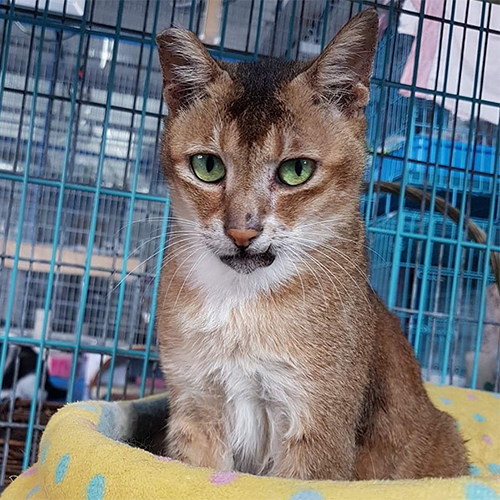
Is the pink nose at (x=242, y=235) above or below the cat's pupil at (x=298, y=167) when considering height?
below

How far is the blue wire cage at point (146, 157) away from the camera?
6.11ft

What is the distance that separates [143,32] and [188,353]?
3.82ft

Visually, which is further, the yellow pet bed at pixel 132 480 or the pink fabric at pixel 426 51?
the pink fabric at pixel 426 51

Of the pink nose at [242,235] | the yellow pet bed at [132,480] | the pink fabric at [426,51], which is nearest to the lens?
the yellow pet bed at [132,480]

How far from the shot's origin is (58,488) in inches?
39.5

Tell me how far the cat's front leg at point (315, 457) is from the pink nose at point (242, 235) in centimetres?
34

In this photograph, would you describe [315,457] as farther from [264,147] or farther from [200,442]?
[264,147]

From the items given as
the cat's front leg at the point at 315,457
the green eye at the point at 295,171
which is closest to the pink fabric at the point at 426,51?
the green eye at the point at 295,171

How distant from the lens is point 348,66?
118 centimetres

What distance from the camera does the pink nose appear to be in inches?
39.9

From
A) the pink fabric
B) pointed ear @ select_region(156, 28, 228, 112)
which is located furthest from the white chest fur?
the pink fabric

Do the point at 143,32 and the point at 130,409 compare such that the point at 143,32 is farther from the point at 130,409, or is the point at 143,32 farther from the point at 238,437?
the point at 238,437

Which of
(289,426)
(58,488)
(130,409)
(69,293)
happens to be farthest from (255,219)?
(69,293)

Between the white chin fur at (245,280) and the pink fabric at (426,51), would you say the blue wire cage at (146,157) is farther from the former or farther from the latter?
the white chin fur at (245,280)
